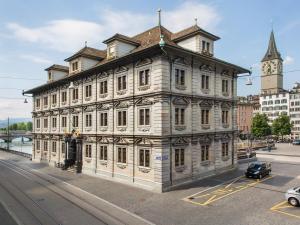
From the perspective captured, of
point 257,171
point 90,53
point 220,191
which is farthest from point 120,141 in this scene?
point 257,171

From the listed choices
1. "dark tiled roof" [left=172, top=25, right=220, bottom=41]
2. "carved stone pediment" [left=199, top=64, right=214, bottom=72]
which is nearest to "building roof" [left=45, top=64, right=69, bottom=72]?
"dark tiled roof" [left=172, top=25, right=220, bottom=41]

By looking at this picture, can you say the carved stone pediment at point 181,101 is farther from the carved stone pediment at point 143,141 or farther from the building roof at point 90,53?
the building roof at point 90,53

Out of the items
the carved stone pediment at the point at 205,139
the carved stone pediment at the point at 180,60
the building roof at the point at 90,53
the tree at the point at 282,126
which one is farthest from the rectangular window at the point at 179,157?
the tree at the point at 282,126

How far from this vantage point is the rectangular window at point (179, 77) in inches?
1046

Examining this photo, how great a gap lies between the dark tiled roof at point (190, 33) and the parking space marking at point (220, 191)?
639 inches

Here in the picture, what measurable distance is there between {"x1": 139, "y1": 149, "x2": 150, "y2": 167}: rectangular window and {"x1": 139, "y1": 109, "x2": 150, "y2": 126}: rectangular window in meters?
2.71

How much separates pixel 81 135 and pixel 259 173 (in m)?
22.5

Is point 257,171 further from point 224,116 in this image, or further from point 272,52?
point 272,52

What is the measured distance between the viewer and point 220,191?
24.8 m

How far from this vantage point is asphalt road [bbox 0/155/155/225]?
18.0 meters

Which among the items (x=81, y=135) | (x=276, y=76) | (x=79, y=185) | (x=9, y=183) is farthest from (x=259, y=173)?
(x=276, y=76)

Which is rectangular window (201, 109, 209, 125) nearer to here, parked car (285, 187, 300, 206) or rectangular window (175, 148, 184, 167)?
rectangular window (175, 148, 184, 167)

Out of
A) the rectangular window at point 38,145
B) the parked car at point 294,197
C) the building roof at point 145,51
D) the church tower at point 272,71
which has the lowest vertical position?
the parked car at point 294,197

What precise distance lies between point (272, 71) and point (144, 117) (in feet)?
487
